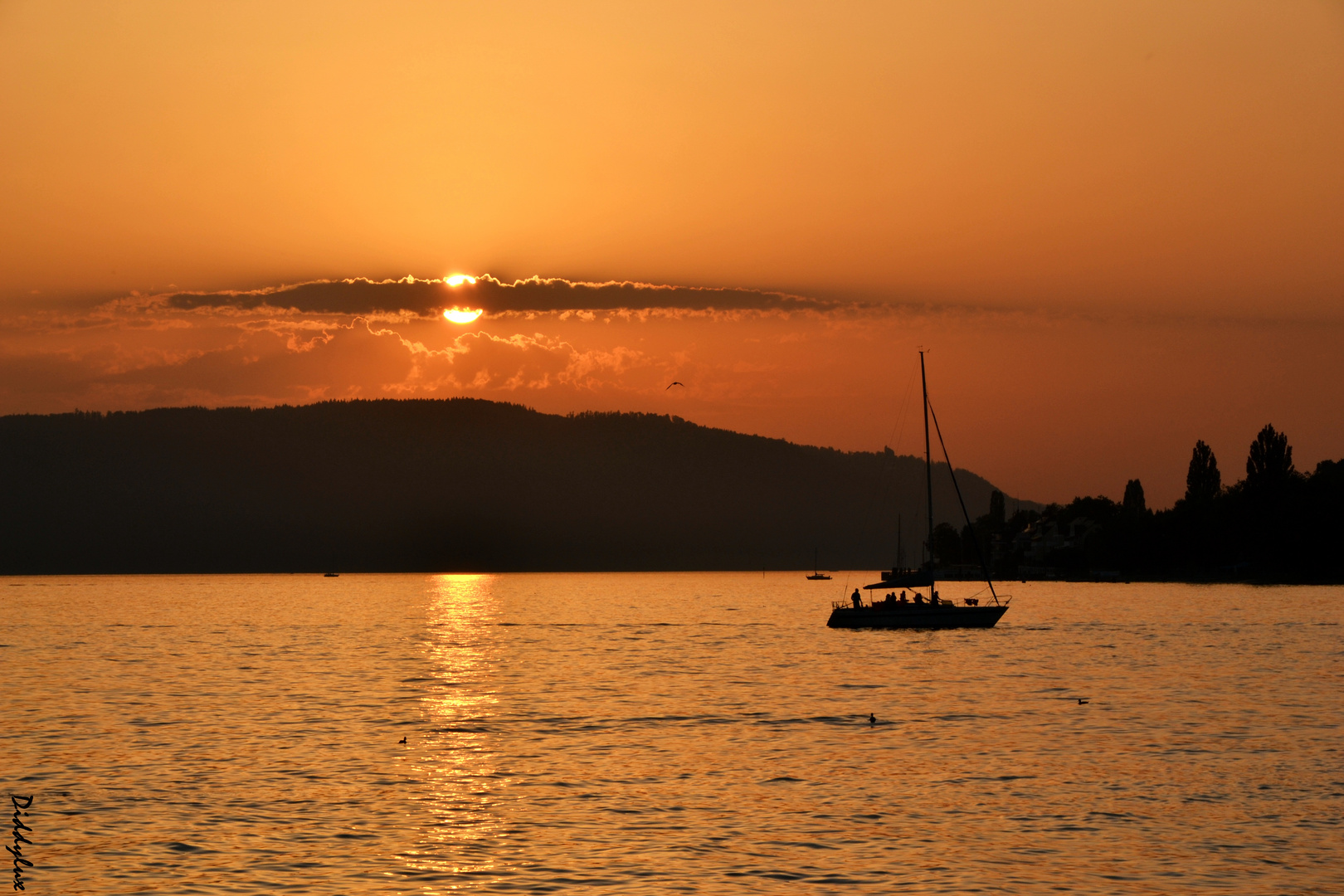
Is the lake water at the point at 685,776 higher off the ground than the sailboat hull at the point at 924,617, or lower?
lower

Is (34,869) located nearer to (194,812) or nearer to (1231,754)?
(194,812)

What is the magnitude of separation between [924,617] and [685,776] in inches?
2893

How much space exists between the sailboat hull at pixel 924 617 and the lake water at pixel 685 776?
15722mm

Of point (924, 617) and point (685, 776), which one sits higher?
point (924, 617)

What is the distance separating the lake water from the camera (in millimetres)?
31328

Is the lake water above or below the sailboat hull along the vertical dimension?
below

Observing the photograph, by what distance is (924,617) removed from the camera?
115 meters

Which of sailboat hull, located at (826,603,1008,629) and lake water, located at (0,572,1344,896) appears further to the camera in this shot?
sailboat hull, located at (826,603,1008,629)

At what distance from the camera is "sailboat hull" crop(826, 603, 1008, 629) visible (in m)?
114

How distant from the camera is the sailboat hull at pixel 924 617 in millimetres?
114188

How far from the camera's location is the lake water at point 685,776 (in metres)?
31.3

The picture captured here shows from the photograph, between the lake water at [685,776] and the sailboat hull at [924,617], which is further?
the sailboat hull at [924,617]

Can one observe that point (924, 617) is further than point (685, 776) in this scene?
Yes

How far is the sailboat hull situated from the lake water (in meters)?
15.7
